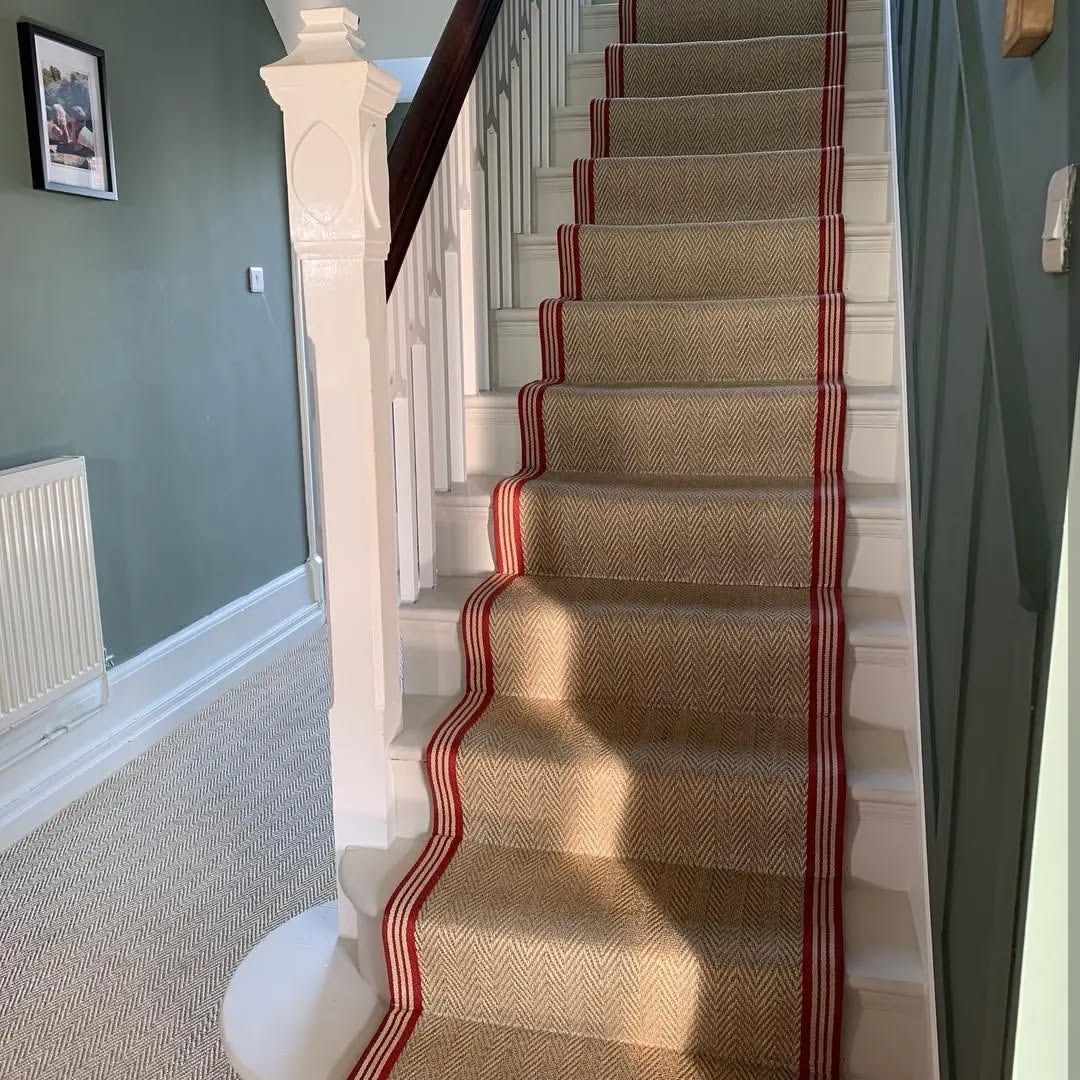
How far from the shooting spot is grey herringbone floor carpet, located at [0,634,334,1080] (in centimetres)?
185

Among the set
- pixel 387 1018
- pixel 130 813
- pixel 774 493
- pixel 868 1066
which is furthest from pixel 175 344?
pixel 868 1066

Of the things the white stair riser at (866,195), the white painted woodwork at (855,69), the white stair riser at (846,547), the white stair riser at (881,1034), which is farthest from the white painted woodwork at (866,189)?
the white stair riser at (881,1034)

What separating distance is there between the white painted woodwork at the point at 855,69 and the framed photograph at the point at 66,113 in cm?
132

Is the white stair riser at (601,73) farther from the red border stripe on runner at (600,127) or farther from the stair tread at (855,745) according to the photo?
the stair tread at (855,745)

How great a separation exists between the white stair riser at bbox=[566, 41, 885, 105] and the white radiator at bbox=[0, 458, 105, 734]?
69.4 inches

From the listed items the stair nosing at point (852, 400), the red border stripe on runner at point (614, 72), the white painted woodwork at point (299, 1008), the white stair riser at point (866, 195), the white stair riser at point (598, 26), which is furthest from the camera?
the white stair riser at point (598, 26)

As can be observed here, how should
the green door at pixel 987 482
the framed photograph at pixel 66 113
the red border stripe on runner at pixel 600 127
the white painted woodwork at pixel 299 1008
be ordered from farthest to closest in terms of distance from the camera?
the red border stripe on runner at pixel 600 127 < the framed photograph at pixel 66 113 < the white painted woodwork at pixel 299 1008 < the green door at pixel 987 482

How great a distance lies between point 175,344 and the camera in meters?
3.27

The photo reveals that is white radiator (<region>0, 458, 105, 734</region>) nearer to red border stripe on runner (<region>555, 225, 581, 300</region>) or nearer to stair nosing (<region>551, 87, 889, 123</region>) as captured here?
red border stripe on runner (<region>555, 225, 581, 300</region>)

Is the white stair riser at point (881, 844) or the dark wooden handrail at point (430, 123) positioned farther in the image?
the dark wooden handrail at point (430, 123)

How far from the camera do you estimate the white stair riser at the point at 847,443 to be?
2.04 metres

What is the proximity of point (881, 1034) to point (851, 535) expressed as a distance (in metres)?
0.85

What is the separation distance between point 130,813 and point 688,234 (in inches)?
78.9

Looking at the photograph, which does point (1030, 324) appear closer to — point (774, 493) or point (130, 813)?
point (774, 493)
